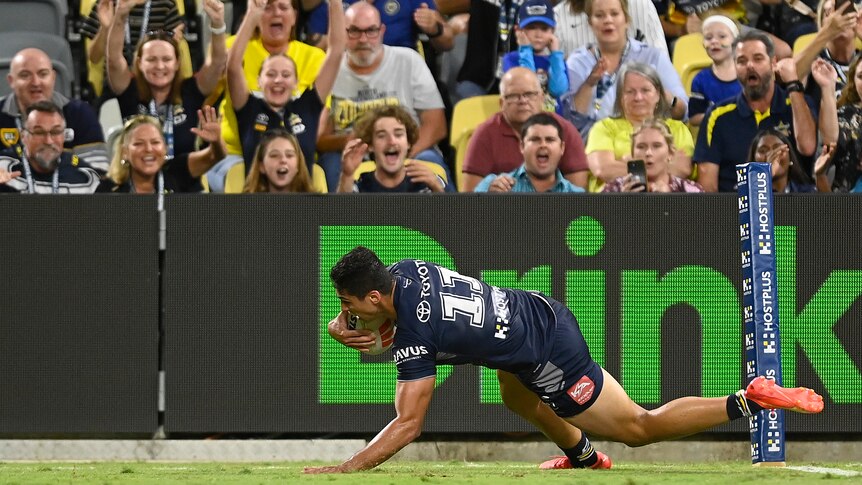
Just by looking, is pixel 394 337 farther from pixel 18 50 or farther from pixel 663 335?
pixel 18 50

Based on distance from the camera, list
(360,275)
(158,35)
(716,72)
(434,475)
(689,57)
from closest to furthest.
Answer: (360,275) → (434,475) → (158,35) → (716,72) → (689,57)

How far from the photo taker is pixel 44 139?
9.66m

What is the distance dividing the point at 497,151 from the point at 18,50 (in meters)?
4.70

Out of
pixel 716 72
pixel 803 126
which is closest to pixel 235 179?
pixel 716 72

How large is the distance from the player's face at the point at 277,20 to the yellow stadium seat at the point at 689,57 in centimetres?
374

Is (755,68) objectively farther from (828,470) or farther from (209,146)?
(209,146)

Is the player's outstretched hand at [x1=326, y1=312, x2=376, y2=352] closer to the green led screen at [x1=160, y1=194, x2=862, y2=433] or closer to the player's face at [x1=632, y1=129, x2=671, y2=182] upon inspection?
the green led screen at [x1=160, y1=194, x2=862, y2=433]

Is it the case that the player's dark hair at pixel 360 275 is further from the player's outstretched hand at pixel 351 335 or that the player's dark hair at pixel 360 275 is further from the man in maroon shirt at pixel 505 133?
the man in maroon shirt at pixel 505 133

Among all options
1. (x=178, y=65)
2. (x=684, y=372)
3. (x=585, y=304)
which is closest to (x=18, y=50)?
(x=178, y=65)

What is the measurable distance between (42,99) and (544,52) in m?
4.42

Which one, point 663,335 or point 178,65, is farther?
point 178,65

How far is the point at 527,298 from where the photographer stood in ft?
23.0

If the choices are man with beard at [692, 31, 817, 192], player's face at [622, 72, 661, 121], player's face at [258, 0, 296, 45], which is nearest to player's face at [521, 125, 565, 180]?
player's face at [622, 72, 661, 121]

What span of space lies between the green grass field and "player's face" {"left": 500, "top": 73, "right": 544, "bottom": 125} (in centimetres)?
341
